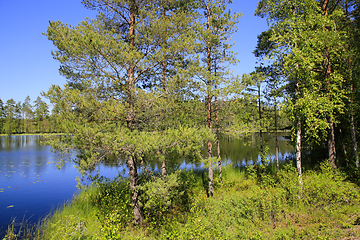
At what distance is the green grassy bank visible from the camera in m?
6.07

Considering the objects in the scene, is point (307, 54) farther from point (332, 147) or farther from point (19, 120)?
point (19, 120)

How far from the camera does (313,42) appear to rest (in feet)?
28.2

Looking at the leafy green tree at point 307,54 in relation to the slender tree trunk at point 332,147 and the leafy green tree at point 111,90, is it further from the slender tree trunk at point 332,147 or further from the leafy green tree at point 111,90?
the leafy green tree at point 111,90

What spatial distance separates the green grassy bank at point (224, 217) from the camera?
19.9 feet

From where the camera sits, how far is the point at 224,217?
7.44 meters

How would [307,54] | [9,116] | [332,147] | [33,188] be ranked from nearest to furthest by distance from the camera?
[307,54] → [332,147] → [33,188] → [9,116]

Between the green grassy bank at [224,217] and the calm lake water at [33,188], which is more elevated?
the green grassy bank at [224,217]

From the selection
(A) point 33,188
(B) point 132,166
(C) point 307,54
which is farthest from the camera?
(A) point 33,188

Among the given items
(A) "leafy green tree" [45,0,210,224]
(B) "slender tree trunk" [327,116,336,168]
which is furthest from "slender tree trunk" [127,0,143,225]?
(B) "slender tree trunk" [327,116,336,168]

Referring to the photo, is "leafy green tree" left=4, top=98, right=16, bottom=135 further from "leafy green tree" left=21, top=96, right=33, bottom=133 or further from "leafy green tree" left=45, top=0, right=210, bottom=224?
"leafy green tree" left=45, top=0, right=210, bottom=224

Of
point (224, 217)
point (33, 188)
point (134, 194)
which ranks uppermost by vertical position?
point (134, 194)

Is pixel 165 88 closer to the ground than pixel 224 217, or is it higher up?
higher up

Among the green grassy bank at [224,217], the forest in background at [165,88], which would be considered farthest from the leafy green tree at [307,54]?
the green grassy bank at [224,217]

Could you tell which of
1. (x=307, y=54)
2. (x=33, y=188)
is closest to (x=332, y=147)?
(x=307, y=54)
